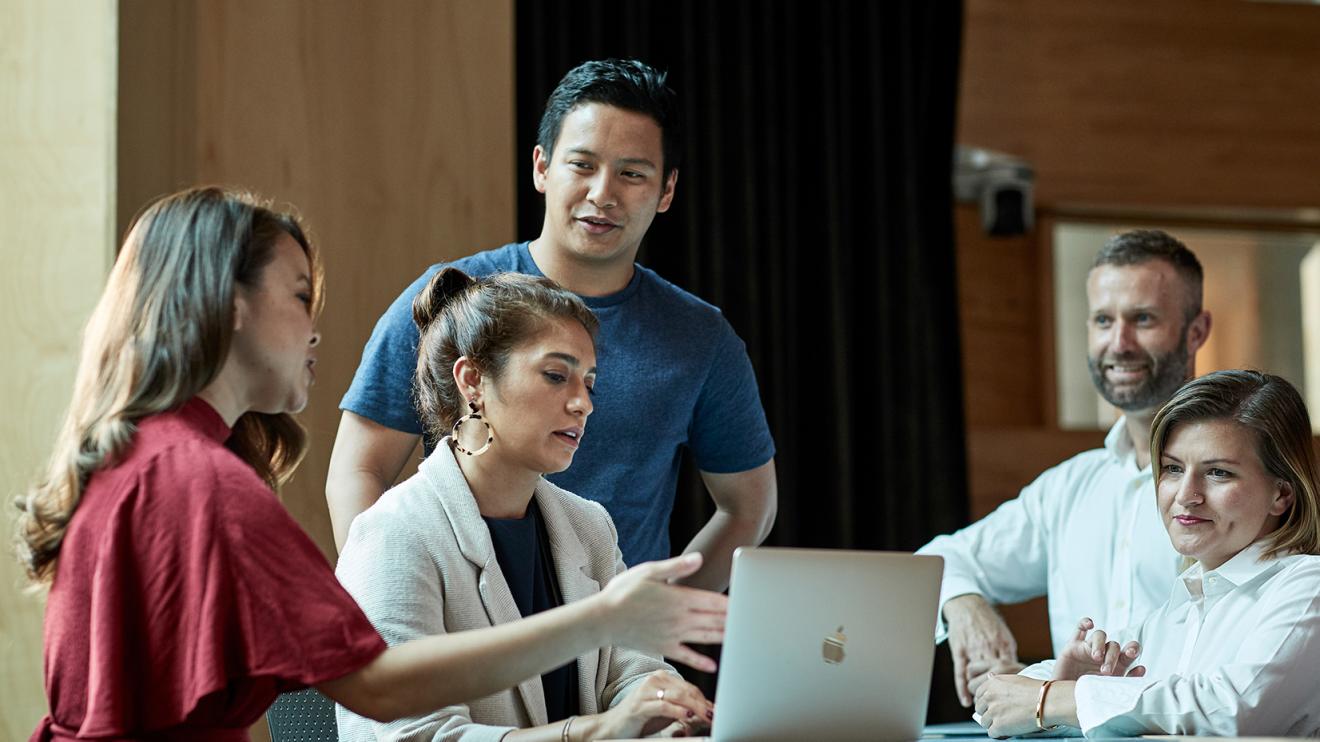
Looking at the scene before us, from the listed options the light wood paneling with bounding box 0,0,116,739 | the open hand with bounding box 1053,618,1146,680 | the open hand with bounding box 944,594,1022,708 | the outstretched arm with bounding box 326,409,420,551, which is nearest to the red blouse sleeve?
the outstretched arm with bounding box 326,409,420,551

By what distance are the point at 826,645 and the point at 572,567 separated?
54cm

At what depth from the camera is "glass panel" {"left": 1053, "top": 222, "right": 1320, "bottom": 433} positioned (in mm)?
4586

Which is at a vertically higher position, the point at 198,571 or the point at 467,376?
the point at 467,376

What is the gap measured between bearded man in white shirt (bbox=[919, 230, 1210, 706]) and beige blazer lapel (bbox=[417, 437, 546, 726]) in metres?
1.12

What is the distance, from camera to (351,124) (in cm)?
285

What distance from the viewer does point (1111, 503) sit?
282 cm

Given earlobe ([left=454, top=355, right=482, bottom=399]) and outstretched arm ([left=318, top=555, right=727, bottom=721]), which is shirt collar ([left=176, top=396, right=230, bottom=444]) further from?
earlobe ([left=454, top=355, right=482, bottom=399])

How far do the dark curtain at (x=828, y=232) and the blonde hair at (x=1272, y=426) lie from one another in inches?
77.6

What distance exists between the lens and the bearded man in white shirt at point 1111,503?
2.72 m

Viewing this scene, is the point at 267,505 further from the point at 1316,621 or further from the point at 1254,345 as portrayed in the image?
the point at 1254,345

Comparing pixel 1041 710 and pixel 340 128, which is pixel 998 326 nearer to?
pixel 340 128

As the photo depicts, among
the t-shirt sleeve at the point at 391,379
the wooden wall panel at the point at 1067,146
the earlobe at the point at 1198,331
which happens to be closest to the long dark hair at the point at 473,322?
the t-shirt sleeve at the point at 391,379

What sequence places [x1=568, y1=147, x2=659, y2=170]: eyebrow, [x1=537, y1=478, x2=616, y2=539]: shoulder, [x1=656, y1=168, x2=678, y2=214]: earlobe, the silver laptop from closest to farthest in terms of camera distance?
the silver laptop
[x1=537, y1=478, x2=616, y2=539]: shoulder
[x1=568, y1=147, x2=659, y2=170]: eyebrow
[x1=656, y1=168, x2=678, y2=214]: earlobe

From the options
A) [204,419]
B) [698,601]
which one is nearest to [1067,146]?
[698,601]
